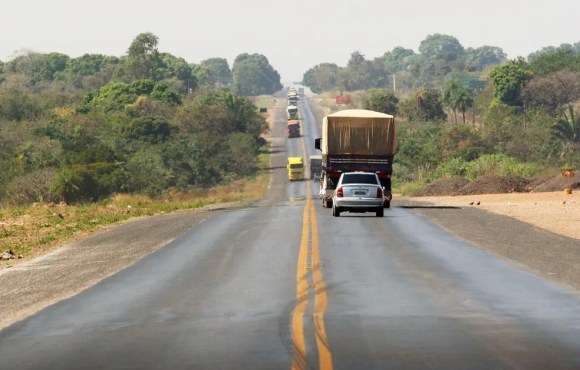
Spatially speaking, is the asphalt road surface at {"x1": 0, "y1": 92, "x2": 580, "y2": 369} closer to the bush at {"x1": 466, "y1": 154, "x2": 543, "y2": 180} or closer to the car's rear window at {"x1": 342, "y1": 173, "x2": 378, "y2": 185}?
the car's rear window at {"x1": 342, "y1": 173, "x2": 378, "y2": 185}

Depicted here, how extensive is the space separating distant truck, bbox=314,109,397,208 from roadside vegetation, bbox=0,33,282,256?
29.4 ft

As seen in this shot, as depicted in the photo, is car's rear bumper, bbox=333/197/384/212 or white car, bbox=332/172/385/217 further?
car's rear bumper, bbox=333/197/384/212

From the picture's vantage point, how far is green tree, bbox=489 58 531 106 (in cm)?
17412

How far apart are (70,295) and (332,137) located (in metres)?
28.7

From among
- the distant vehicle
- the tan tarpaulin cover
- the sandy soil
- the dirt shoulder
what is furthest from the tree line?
the tan tarpaulin cover

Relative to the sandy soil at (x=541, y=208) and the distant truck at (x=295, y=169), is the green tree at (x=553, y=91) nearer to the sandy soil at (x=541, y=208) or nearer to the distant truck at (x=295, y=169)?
the distant truck at (x=295, y=169)

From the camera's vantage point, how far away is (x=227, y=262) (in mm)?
24953

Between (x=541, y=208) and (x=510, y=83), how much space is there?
129747mm

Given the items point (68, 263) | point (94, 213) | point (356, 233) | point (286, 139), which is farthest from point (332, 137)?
point (286, 139)

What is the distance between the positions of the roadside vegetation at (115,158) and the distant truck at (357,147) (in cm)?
895

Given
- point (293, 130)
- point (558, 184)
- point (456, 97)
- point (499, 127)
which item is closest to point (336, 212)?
point (558, 184)

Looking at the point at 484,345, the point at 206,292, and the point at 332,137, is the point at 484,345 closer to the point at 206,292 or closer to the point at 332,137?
the point at 206,292

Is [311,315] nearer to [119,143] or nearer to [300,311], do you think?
[300,311]

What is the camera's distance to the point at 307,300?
682 inches
